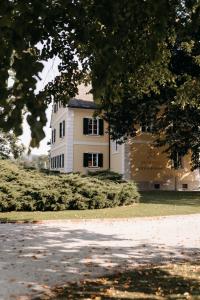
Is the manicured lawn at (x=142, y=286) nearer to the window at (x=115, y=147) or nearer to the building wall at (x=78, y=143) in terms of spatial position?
the window at (x=115, y=147)

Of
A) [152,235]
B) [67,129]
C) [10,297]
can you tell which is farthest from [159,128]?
[10,297]

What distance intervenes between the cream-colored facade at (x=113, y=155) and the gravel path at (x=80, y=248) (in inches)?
900

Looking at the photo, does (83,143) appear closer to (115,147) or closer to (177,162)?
(115,147)

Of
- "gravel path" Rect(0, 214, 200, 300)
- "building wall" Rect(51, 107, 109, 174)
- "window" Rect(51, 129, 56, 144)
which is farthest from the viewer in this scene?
"window" Rect(51, 129, 56, 144)

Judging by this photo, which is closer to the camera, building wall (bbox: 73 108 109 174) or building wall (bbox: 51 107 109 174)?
building wall (bbox: 51 107 109 174)

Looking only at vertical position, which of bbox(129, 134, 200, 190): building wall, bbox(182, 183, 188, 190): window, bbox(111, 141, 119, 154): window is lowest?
bbox(182, 183, 188, 190): window

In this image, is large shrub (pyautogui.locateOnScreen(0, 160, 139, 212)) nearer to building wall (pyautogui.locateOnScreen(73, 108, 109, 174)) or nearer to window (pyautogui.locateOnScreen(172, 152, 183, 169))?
window (pyautogui.locateOnScreen(172, 152, 183, 169))

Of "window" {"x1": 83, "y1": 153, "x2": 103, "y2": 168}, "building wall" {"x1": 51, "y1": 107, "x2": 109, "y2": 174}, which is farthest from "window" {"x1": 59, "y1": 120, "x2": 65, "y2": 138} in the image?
"window" {"x1": 83, "y1": 153, "x2": 103, "y2": 168}

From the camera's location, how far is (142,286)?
7305 millimetres

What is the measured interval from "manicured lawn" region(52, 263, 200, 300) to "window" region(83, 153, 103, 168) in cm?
3373

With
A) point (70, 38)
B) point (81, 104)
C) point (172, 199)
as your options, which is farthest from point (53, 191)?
point (81, 104)

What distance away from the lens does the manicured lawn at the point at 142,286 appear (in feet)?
22.0

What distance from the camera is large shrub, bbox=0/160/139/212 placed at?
19547mm

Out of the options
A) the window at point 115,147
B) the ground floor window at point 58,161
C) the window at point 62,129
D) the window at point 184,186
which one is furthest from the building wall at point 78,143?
the window at point 184,186
